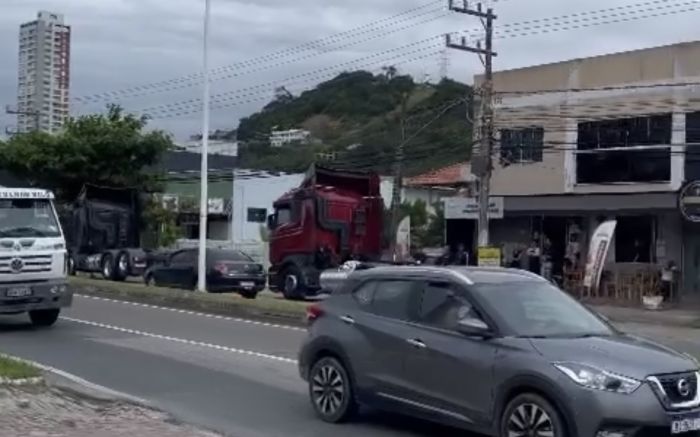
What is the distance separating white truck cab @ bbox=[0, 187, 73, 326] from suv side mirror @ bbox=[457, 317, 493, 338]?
1165cm

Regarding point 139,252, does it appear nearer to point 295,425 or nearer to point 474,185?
point 474,185

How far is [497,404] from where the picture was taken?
9.41 m

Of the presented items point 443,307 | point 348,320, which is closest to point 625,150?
point 348,320

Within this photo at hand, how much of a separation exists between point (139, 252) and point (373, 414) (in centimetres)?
2998

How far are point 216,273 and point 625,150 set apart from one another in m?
Answer: 13.0

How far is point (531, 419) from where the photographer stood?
29.8 feet

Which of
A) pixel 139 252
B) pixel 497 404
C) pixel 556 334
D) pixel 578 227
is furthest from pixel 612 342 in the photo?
pixel 139 252

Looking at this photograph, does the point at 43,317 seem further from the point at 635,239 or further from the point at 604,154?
the point at 635,239

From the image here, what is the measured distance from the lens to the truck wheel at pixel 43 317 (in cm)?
2112

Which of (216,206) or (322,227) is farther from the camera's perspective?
Answer: (216,206)

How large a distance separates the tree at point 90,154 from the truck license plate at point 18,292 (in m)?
25.9

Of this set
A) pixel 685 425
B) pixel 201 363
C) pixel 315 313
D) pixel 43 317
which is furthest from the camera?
pixel 43 317

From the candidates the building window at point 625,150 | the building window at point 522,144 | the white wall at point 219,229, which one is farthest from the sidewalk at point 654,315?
the white wall at point 219,229

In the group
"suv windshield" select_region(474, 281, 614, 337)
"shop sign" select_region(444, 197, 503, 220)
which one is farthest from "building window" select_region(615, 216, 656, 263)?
"suv windshield" select_region(474, 281, 614, 337)
